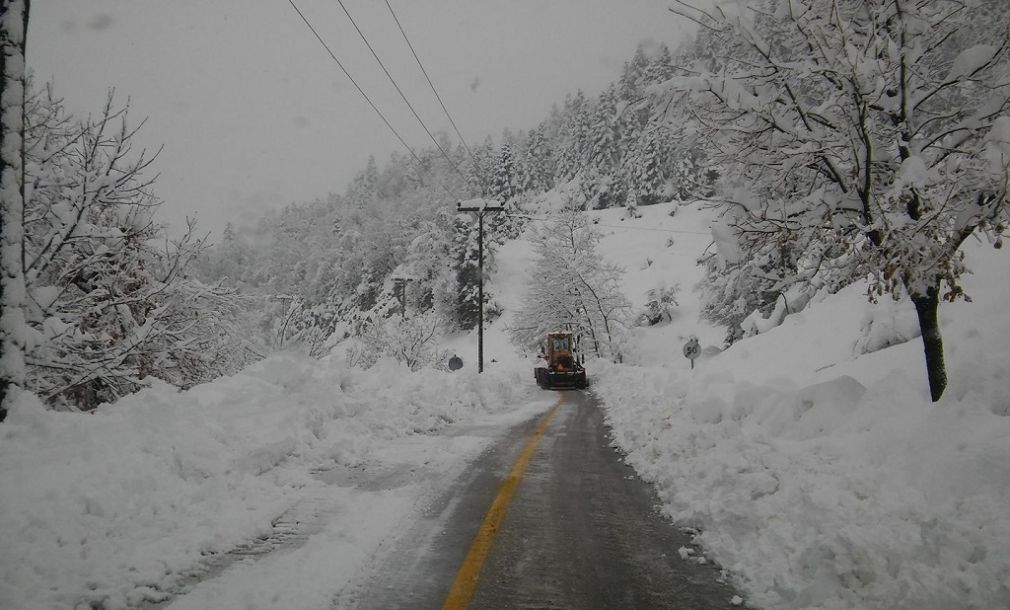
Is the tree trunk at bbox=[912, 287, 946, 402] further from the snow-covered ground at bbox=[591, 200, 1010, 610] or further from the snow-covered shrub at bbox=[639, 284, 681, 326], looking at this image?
the snow-covered shrub at bbox=[639, 284, 681, 326]

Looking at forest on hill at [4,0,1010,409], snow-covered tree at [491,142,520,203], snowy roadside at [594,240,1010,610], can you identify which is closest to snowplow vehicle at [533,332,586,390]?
snowy roadside at [594,240,1010,610]

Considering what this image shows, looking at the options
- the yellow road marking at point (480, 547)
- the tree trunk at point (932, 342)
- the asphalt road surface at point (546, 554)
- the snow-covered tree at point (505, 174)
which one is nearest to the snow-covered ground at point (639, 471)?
the tree trunk at point (932, 342)

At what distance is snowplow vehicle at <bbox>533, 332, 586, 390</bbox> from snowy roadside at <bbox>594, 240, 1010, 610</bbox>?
16527 millimetres

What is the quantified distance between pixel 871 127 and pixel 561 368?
867 inches

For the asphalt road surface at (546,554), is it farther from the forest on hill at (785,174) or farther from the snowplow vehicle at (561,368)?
the snowplow vehicle at (561,368)

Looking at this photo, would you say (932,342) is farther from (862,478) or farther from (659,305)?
(659,305)

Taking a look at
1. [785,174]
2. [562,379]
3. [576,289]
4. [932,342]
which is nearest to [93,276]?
[785,174]

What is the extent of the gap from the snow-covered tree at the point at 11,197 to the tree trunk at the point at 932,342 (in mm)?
9438

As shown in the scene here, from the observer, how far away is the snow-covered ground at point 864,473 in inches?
130

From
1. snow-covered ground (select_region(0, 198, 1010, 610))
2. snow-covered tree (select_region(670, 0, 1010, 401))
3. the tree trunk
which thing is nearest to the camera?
snow-covered ground (select_region(0, 198, 1010, 610))

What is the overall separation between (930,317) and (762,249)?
6.30ft

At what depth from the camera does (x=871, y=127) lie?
531 cm

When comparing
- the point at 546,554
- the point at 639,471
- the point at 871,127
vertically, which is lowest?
the point at 639,471

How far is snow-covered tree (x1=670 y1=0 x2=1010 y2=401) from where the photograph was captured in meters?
4.85
